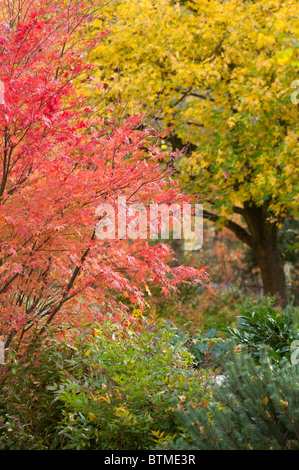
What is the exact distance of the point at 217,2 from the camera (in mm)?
11625

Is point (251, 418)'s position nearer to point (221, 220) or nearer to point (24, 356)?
point (24, 356)

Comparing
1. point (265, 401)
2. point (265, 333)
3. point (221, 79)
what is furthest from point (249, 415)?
point (221, 79)

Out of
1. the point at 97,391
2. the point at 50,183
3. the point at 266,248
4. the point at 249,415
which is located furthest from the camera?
the point at 266,248

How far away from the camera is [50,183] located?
14.6 ft

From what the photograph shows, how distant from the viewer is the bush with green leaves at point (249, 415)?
3248 mm

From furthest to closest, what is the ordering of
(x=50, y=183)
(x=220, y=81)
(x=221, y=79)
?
1. (x=221, y=79)
2. (x=220, y=81)
3. (x=50, y=183)

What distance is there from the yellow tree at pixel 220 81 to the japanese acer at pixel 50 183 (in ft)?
19.5

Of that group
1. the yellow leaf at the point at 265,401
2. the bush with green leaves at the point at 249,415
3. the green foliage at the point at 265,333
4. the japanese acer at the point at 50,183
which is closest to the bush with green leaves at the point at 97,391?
the bush with green leaves at the point at 249,415

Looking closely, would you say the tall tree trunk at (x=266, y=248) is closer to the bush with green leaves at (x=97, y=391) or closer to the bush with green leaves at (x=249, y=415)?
the bush with green leaves at (x=97, y=391)

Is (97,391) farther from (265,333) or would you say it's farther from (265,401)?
(265,333)

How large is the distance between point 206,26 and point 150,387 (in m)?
9.10

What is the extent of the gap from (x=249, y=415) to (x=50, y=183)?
2434 millimetres
